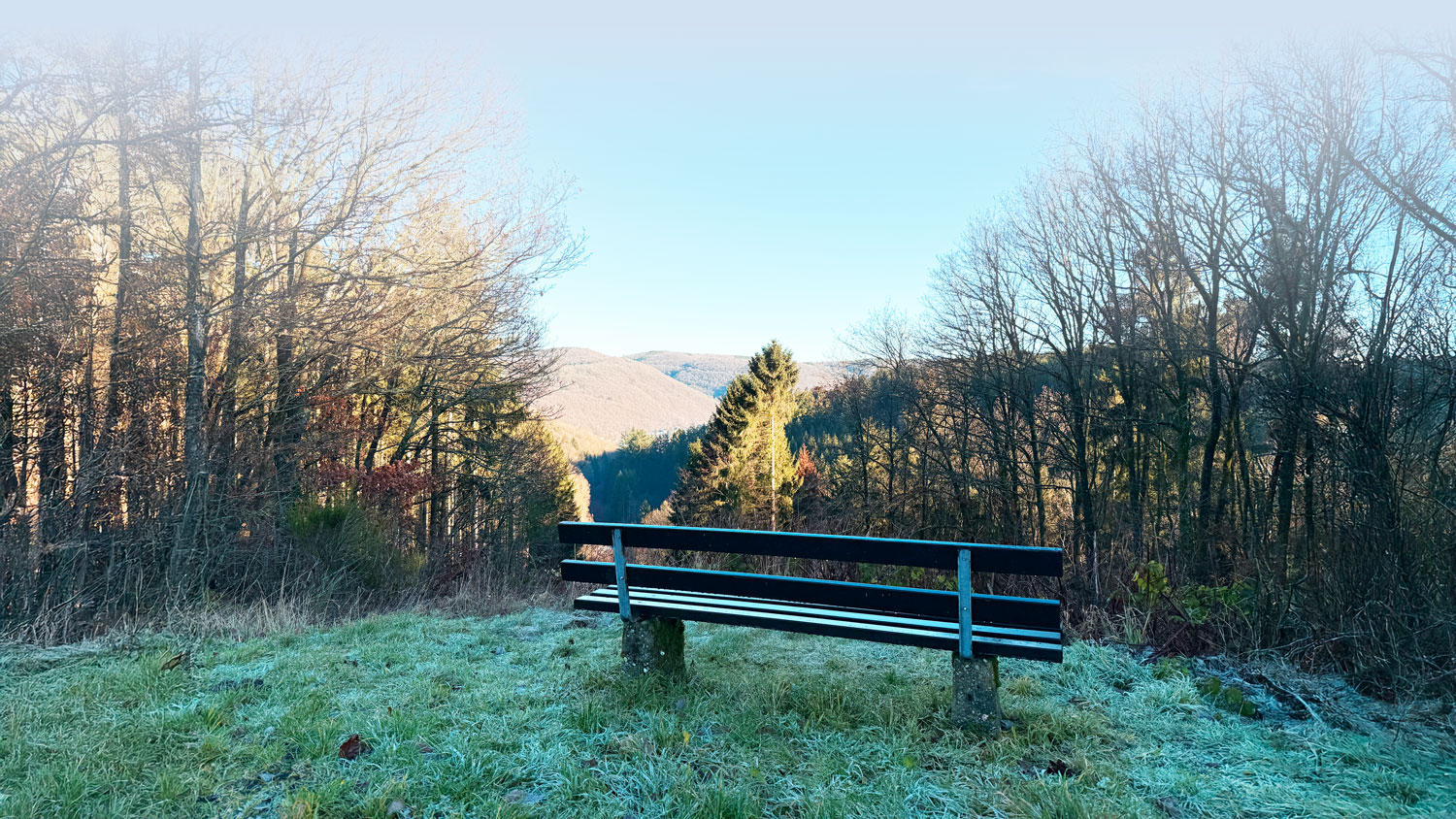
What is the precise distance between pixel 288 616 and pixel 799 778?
4.96 meters

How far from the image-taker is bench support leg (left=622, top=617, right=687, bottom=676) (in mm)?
3738

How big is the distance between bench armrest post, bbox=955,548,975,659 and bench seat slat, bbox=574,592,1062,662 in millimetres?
34

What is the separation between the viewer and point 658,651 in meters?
3.77

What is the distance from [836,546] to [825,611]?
486 mm

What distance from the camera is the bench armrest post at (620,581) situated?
371 centimetres

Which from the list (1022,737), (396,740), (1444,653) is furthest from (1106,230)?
(396,740)

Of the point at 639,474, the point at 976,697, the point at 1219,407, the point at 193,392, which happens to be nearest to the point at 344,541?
the point at 193,392

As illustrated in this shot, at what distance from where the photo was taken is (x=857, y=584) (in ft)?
10.9

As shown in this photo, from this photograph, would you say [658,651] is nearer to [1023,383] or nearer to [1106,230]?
[1106,230]

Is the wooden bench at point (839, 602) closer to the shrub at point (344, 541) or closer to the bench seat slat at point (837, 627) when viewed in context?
the bench seat slat at point (837, 627)

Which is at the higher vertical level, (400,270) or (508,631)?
(400,270)

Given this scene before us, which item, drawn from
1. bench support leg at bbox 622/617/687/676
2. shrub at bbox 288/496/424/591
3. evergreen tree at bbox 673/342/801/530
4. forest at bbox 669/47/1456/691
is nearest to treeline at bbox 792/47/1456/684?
forest at bbox 669/47/1456/691

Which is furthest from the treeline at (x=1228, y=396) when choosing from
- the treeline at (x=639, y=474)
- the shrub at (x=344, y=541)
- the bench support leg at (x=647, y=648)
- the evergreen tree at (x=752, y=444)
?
the treeline at (x=639, y=474)

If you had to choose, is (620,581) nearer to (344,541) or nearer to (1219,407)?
(344,541)
